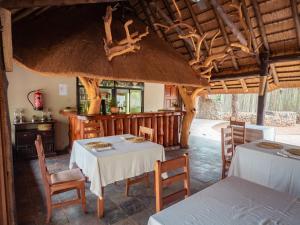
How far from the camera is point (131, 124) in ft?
15.7

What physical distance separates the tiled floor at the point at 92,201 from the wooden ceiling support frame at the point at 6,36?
1.79 meters

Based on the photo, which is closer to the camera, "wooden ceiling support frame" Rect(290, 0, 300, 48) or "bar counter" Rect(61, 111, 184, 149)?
"wooden ceiling support frame" Rect(290, 0, 300, 48)

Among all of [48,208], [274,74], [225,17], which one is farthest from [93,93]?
[274,74]

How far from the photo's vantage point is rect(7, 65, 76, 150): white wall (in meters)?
4.66

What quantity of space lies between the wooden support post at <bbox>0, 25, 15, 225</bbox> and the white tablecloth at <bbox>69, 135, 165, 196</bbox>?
0.79 meters

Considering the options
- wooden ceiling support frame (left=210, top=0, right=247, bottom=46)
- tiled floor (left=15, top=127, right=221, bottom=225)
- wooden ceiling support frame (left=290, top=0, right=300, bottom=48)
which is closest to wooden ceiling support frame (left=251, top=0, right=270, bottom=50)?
wooden ceiling support frame (left=210, top=0, right=247, bottom=46)

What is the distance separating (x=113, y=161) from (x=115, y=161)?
0.03m

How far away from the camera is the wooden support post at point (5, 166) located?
170 cm

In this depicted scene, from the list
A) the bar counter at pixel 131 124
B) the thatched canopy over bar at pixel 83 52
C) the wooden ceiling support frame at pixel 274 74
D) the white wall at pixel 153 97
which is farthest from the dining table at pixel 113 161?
the wooden ceiling support frame at pixel 274 74

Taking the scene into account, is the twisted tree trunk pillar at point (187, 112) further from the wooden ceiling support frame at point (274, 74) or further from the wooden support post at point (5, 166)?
the wooden support post at point (5, 166)

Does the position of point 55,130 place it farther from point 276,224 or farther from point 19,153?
point 276,224

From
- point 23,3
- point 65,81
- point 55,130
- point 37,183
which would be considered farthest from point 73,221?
point 65,81

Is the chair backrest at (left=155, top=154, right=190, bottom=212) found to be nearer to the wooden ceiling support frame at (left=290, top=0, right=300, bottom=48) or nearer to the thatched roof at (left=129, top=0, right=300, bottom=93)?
the thatched roof at (left=129, top=0, right=300, bottom=93)

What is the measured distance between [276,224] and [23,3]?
239cm
